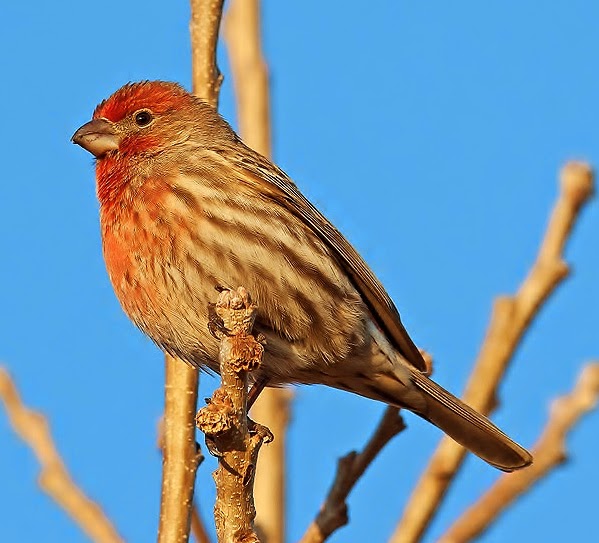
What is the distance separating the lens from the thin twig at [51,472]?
4500 mm

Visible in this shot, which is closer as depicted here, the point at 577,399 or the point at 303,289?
the point at 577,399

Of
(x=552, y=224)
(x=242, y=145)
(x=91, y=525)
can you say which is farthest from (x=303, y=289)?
(x=91, y=525)

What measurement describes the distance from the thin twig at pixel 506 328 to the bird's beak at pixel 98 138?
301 centimetres

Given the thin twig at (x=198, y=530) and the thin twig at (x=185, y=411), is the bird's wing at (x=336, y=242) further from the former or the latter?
the thin twig at (x=198, y=530)

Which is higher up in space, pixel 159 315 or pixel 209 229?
pixel 209 229

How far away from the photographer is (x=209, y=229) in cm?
588

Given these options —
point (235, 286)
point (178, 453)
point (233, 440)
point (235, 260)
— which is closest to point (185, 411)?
point (178, 453)

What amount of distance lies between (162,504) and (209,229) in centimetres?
176

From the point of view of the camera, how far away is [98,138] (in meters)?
6.86

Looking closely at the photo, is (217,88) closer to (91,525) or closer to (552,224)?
(552,224)

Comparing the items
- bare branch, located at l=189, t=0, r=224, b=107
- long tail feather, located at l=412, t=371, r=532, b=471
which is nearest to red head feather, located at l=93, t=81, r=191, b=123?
bare branch, located at l=189, t=0, r=224, b=107

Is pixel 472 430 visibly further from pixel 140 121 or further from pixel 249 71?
pixel 140 121

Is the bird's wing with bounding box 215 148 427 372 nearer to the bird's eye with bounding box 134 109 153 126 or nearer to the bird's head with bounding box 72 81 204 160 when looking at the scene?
the bird's head with bounding box 72 81 204 160

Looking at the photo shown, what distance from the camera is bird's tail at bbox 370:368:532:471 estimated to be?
21.7 ft
